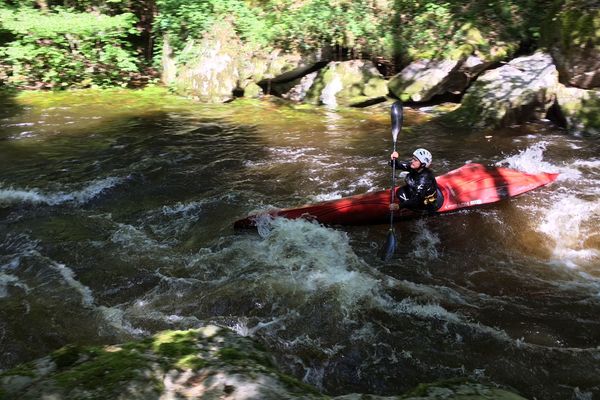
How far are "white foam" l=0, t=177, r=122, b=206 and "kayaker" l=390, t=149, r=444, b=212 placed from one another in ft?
11.9

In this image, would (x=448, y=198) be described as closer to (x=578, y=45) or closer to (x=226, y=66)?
(x=578, y=45)

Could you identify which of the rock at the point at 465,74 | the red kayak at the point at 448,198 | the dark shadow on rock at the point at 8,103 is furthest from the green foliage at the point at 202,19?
the red kayak at the point at 448,198

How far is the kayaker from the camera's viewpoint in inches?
196

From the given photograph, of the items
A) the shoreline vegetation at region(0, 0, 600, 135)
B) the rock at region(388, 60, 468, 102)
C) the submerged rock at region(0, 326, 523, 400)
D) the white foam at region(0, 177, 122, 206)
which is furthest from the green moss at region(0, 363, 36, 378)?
the rock at region(388, 60, 468, 102)

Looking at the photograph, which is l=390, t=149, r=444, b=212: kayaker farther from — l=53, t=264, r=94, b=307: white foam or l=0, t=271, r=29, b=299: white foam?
l=0, t=271, r=29, b=299: white foam

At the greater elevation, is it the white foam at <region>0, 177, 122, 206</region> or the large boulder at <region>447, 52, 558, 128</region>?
the large boulder at <region>447, 52, 558, 128</region>

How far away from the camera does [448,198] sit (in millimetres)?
5277

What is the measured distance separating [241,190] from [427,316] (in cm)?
308

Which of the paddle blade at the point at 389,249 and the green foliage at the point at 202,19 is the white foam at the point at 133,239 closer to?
the paddle blade at the point at 389,249

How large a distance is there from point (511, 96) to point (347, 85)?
306cm

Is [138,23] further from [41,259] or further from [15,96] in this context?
[41,259]

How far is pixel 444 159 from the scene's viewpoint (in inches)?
267

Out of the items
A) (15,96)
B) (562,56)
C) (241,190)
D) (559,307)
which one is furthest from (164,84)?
(559,307)

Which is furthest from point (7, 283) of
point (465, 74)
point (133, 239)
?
point (465, 74)
